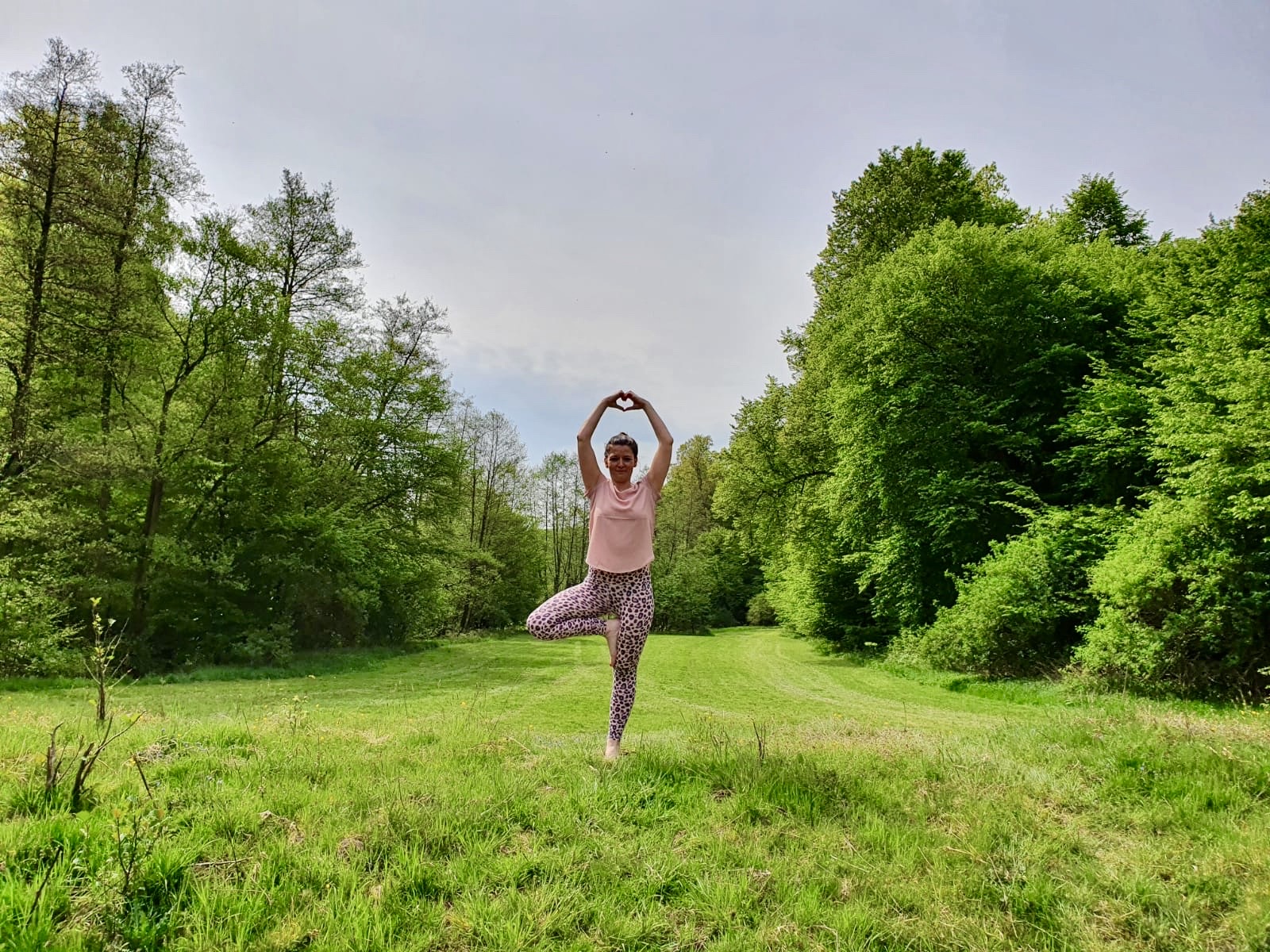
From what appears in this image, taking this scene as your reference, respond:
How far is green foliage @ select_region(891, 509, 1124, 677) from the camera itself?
14.3 meters

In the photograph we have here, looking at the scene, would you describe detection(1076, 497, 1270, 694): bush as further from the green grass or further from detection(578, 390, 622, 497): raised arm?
detection(578, 390, 622, 497): raised arm

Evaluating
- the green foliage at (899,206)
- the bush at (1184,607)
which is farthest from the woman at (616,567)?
the green foliage at (899,206)

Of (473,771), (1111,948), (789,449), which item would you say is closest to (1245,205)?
(789,449)

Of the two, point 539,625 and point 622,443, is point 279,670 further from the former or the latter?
point 622,443

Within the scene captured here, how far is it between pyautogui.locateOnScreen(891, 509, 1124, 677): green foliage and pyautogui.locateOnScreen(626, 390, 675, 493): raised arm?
1326 cm

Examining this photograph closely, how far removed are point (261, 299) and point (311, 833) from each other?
70.3 feet

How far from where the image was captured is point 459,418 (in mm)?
39625

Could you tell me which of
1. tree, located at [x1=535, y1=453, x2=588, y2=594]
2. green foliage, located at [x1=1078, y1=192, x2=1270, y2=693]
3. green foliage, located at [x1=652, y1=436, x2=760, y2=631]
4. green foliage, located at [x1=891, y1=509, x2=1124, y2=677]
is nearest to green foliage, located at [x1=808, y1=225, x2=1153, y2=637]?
green foliage, located at [x1=891, y1=509, x2=1124, y2=677]

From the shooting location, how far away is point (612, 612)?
4867mm

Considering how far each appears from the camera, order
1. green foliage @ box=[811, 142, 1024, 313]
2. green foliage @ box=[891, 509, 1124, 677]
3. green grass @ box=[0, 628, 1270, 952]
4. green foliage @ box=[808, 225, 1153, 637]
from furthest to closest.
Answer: green foliage @ box=[811, 142, 1024, 313]
green foliage @ box=[808, 225, 1153, 637]
green foliage @ box=[891, 509, 1124, 677]
green grass @ box=[0, 628, 1270, 952]

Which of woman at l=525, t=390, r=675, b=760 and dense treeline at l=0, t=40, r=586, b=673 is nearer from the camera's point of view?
woman at l=525, t=390, r=675, b=760

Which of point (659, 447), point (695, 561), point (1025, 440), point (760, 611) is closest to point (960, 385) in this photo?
point (1025, 440)

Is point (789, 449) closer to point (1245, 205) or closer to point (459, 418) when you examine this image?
point (1245, 205)

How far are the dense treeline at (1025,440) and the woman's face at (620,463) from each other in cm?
1138
